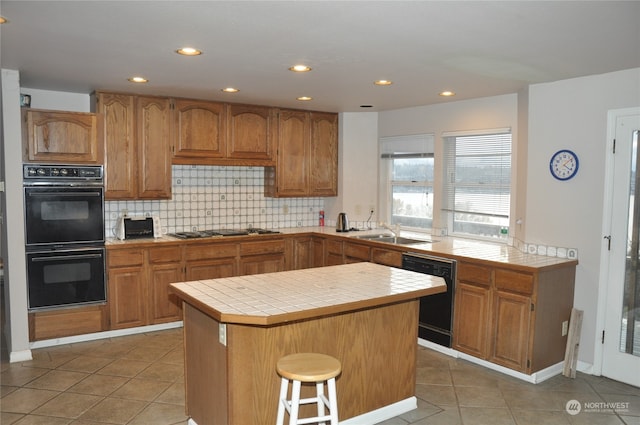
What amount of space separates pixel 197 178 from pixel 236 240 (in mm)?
922

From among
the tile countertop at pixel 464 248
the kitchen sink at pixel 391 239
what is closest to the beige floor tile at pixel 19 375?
the tile countertop at pixel 464 248

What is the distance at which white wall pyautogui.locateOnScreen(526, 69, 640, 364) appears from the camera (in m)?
3.75

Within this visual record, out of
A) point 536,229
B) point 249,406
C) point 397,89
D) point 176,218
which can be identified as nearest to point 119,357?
point 176,218

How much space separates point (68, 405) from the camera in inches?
129

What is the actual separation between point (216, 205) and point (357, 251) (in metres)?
1.80

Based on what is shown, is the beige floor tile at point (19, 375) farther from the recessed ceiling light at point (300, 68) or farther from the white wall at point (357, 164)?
the white wall at point (357, 164)

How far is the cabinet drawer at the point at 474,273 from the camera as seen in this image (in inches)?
156

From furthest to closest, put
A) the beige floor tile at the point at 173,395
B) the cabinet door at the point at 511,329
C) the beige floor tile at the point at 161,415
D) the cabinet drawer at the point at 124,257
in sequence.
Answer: the cabinet drawer at the point at 124,257
the cabinet door at the point at 511,329
the beige floor tile at the point at 173,395
the beige floor tile at the point at 161,415

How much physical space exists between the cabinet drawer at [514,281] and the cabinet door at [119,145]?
358 cm

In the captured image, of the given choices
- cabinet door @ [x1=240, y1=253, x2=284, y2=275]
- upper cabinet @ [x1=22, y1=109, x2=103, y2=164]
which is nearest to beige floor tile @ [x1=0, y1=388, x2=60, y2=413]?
upper cabinet @ [x1=22, y1=109, x2=103, y2=164]

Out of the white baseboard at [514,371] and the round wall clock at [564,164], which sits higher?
the round wall clock at [564,164]

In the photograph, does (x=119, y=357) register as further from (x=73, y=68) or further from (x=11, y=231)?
(x=73, y=68)

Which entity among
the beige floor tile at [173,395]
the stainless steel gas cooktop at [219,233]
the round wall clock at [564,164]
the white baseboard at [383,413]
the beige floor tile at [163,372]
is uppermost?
the round wall clock at [564,164]

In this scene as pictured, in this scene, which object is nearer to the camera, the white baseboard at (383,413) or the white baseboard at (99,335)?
the white baseboard at (383,413)
